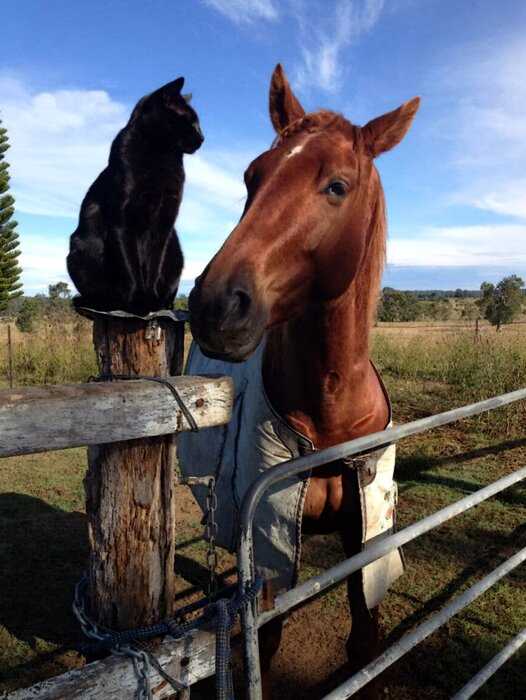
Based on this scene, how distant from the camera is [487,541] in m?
4.07

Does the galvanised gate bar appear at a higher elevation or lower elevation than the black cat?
lower

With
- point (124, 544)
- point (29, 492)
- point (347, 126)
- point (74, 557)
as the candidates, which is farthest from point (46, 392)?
point (29, 492)

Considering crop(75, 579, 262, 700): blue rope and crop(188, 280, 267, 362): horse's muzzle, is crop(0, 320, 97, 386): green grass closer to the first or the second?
crop(188, 280, 267, 362): horse's muzzle

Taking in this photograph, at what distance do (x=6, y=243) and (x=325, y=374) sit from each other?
27046 mm

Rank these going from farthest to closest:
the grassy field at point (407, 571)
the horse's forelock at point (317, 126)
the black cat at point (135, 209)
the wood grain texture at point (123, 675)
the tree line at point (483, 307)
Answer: the tree line at point (483, 307), the grassy field at point (407, 571), the horse's forelock at point (317, 126), the black cat at point (135, 209), the wood grain texture at point (123, 675)

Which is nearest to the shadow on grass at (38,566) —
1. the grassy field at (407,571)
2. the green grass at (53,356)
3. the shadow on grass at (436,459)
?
the grassy field at (407,571)

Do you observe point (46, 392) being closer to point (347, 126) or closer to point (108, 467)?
point (108, 467)

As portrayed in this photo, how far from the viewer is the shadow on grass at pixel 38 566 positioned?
122 inches

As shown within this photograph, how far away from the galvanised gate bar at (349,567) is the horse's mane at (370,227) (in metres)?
0.57

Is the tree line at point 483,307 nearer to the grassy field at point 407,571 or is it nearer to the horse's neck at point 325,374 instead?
the grassy field at point 407,571

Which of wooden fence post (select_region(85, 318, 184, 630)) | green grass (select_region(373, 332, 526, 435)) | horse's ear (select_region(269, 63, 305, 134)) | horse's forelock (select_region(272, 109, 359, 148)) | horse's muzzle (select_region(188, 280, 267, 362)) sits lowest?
green grass (select_region(373, 332, 526, 435))

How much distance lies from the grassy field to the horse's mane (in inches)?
80.3

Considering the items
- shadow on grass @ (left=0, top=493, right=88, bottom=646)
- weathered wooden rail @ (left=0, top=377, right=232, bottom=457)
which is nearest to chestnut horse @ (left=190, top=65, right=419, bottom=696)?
weathered wooden rail @ (left=0, top=377, right=232, bottom=457)

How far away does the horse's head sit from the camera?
1.48 metres
